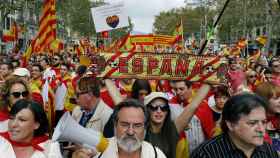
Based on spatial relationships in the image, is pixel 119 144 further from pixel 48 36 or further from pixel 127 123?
pixel 48 36

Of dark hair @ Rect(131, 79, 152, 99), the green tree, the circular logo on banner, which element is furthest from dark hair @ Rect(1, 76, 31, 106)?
the green tree

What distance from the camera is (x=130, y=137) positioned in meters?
3.20

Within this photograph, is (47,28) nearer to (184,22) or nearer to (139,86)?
(139,86)

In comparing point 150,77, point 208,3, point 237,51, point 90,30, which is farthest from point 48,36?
point 90,30

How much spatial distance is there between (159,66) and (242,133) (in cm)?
117

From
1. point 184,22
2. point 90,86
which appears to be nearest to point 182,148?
point 90,86

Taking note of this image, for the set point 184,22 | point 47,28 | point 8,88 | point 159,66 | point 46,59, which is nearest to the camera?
point 159,66

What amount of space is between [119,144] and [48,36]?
7132mm

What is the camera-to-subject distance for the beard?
3191mm

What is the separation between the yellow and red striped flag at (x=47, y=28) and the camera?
395 inches

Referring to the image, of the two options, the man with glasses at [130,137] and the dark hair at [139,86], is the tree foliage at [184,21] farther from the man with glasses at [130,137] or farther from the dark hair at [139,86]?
the man with glasses at [130,137]

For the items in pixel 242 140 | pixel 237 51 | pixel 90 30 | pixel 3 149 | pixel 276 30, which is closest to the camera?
pixel 242 140

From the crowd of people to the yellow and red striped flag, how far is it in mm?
3814

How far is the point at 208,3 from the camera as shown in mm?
47062
